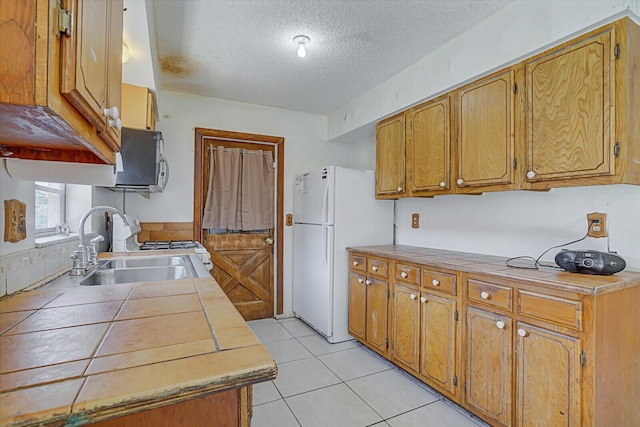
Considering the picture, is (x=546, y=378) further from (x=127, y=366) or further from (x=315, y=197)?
(x=315, y=197)

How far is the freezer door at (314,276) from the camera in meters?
3.01

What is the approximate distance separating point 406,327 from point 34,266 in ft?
7.14

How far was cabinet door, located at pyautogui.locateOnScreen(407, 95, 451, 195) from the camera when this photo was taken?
91.5 inches

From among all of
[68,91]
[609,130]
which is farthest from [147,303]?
[609,130]

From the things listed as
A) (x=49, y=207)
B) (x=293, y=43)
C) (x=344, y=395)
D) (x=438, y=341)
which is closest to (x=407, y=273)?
(x=438, y=341)

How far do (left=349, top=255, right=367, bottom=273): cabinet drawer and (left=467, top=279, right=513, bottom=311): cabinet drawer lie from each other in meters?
1.07

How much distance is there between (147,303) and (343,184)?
2219mm

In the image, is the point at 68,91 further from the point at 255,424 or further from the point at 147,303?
the point at 255,424

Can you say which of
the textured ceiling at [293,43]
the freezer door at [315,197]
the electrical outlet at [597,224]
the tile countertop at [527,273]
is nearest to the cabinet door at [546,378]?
the tile countertop at [527,273]

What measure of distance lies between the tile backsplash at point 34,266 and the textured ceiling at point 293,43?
1.49m

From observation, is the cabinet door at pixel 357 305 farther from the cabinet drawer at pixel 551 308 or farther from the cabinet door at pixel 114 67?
the cabinet door at pixel 114 67

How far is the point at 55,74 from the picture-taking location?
57 centimetres

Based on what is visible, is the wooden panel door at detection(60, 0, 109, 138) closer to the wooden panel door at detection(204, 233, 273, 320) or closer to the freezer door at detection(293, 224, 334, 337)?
the freezer door at detection(293, 224, 334, 337)

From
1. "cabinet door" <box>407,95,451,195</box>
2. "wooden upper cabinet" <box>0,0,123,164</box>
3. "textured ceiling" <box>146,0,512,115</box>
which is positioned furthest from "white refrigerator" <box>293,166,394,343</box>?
"wooden upper cabinet" <box>0,0,123,164</box>
